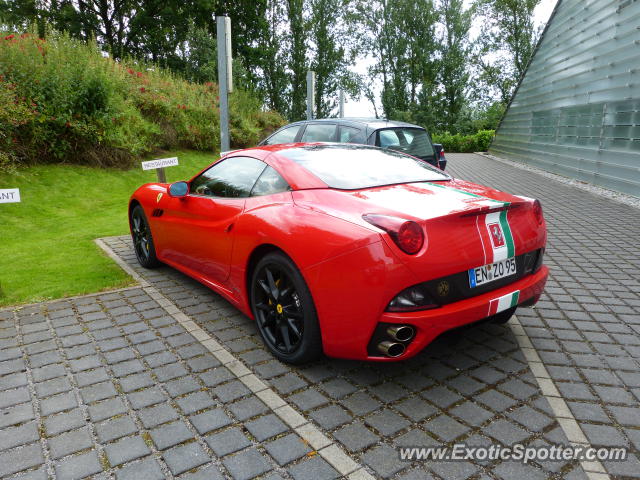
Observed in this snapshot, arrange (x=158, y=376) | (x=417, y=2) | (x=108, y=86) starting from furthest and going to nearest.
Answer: (x=417, y=2)
(x=108, y=86)
(x=158, y=376)

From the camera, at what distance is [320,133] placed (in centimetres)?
857

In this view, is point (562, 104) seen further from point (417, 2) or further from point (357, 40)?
point (357, 40)

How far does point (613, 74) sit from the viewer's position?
38.7 ft

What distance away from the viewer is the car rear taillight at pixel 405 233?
252cm

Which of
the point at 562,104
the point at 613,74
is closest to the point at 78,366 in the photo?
the point at 613,74

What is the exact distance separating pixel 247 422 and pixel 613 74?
13.0 m

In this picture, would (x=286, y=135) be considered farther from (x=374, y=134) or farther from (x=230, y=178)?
(x=230, y=178)

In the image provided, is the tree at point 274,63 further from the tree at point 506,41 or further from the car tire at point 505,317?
the car tire at point 505,317

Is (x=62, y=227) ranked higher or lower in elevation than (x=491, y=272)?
lower

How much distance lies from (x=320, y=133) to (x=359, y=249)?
6332mm

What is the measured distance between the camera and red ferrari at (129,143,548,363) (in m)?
2.55

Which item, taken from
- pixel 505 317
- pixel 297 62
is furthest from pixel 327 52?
pixel 505 317

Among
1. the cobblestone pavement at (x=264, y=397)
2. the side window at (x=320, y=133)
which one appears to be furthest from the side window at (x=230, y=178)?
the side window at (x=320, y=133)

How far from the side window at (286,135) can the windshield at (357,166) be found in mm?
5284
